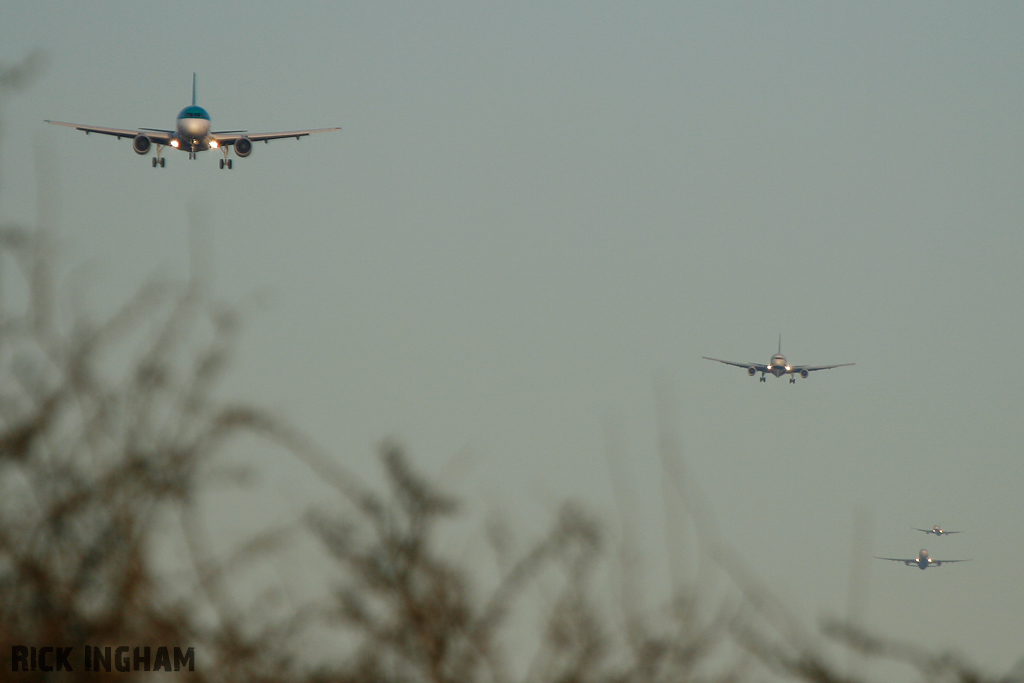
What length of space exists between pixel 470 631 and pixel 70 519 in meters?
2.35

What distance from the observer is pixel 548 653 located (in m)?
8.45

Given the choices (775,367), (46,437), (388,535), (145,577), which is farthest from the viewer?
(775,367)

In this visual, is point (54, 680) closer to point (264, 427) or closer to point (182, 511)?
point (182, 511)

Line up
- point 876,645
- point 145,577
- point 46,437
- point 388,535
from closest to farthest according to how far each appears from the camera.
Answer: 1. point 876,645
2. point 145,577
3. point 46,437
4. point 388,535

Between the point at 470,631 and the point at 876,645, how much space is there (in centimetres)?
391

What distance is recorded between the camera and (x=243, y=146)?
81.6 m

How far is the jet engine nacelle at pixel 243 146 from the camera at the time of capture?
81.3m

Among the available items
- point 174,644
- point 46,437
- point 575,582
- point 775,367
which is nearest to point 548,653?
point 575,582

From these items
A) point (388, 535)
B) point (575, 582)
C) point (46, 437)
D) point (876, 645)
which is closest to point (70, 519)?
point (46, 437)

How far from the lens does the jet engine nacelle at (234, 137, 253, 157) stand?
81.3m

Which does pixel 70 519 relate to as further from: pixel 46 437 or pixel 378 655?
pixel 378 655

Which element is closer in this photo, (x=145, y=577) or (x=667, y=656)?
(x=145, y=577)

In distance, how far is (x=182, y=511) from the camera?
689cm

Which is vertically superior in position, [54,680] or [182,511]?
[182,511]
